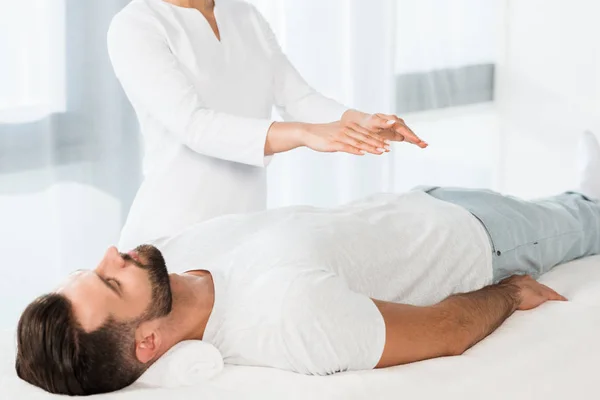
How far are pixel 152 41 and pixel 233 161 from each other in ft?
1.19

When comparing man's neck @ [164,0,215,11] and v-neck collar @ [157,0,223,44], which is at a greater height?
man's neck @ [164,0,215,11]

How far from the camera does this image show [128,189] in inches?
114

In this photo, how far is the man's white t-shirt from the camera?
5.51 feet

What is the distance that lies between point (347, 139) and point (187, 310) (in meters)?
0.49

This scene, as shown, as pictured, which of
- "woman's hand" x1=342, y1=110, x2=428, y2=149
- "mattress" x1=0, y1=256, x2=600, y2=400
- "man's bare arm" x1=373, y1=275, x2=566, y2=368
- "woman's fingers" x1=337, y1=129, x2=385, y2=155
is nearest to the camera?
"mattress" x1=0, y1=256, x2=600, y2=400

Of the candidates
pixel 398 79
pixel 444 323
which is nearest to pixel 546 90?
pixel 398 79

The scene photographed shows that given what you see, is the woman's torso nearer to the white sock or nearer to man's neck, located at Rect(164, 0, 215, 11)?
man's neck, located at Rect(164, 0, 215, 11)

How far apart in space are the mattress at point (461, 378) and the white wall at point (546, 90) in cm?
246

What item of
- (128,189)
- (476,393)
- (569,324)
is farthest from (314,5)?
(476,393)

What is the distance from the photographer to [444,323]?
181 cm

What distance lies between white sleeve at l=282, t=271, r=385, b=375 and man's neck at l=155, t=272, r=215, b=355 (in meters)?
0.19

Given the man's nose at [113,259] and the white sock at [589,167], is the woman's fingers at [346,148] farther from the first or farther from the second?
the white sock at [589,167]

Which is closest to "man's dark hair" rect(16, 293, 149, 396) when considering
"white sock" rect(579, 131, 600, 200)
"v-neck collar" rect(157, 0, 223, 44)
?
"v-neck collar" rect(157, 0, 223, 44)

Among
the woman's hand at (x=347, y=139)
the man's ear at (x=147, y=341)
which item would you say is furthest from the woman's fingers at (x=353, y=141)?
the man's ear at (x=147, y=341)
